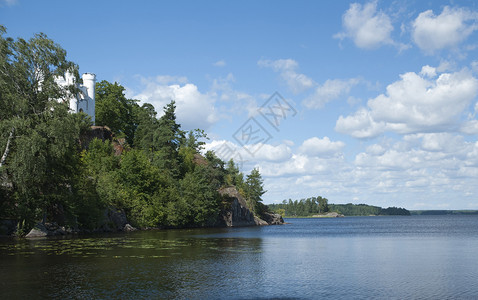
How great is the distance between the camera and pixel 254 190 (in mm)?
166375

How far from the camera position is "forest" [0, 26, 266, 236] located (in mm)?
47500

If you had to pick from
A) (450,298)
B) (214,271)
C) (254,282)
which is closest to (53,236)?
(214,271)

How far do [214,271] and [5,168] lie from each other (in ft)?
103

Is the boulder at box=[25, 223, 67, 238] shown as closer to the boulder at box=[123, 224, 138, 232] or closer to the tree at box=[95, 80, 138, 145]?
the boulder at box=[123, 224, 138, 232]

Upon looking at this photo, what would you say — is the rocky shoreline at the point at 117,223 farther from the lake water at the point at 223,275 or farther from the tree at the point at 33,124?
the lake water at the point at 223,275

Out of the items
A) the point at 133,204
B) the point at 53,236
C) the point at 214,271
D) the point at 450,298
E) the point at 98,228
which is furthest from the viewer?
the point at 133,204

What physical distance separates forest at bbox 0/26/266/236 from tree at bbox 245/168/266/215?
105ft

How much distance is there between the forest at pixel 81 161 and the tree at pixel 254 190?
32.1 metres

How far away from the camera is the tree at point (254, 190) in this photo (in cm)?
16538

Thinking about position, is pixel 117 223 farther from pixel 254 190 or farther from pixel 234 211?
pixel 254 190

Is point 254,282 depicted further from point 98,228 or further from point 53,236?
point 98,228

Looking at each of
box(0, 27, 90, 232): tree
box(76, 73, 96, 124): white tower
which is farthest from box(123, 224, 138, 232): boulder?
box(76, 73, 96, 124): white tower

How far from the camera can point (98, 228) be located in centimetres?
7025

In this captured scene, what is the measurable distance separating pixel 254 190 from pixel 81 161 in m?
93.4
